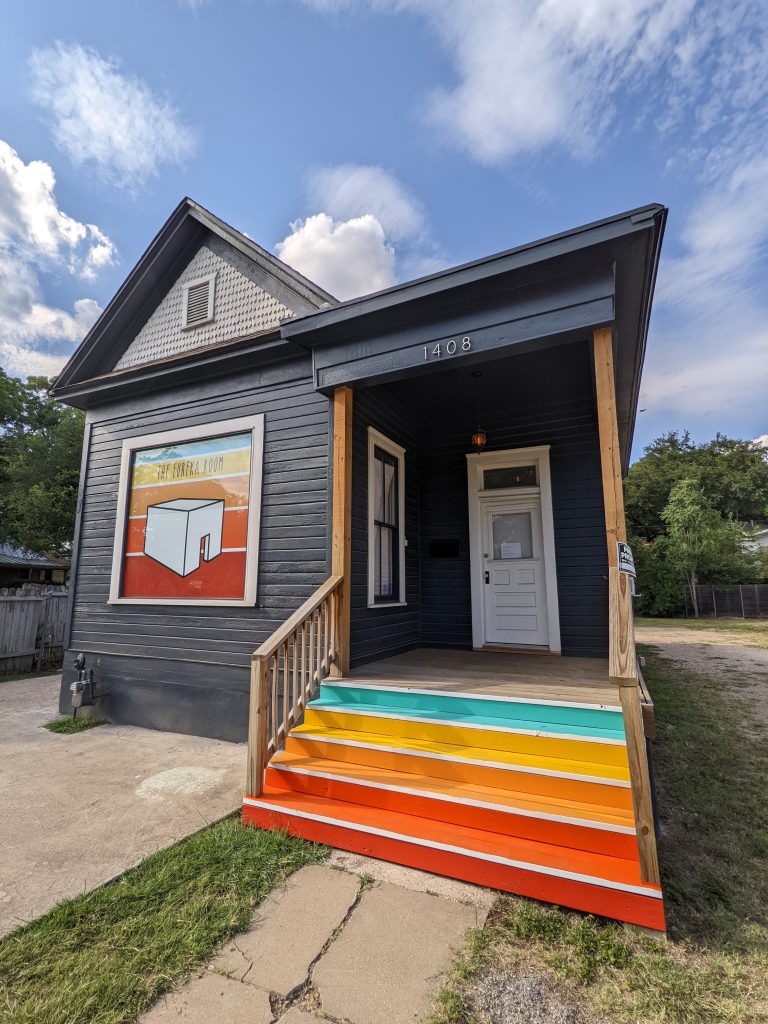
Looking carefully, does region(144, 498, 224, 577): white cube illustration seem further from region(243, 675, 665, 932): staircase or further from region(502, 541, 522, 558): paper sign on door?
region(502, 541, 522, 558): paper sign on door

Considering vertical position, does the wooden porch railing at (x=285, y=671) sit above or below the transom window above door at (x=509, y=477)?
below

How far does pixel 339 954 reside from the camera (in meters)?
1.68

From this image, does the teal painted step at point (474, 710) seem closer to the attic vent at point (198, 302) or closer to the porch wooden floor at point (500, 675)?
the porch wooden floor at point (500, 675)

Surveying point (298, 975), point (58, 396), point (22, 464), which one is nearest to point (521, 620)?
point (298, 975)

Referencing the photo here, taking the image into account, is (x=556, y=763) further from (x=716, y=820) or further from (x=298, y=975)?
(x=298, y=975)

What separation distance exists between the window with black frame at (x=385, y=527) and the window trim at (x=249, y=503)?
1173 millimetres

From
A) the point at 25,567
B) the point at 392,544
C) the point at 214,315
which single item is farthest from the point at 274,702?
the point at 25,567

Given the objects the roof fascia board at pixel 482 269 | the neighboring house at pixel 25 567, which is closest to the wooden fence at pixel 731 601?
the roof fascia board at pixel 482 269

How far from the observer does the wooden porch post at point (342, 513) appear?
12.1 ft

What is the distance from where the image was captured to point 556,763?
7.85 feet

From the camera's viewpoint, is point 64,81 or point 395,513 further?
point 64,81

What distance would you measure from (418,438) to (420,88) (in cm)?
440

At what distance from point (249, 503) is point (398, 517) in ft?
5.34

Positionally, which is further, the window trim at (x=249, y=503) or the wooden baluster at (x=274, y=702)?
the window trim at (x=249, y=503)
